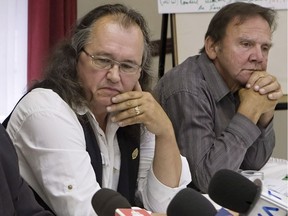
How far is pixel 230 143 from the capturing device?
1.56 meters

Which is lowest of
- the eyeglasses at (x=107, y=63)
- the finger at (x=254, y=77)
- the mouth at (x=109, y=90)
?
the finger at (x=254, y=77)

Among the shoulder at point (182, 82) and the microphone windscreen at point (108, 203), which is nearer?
the microphone windscreen at point (108, 203)

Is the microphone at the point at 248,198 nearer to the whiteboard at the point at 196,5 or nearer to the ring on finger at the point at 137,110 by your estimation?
the ring on finger at the point at 137,110

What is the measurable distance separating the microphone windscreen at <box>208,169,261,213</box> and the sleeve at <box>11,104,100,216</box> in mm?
489

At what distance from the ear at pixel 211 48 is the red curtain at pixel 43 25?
0.99 metres

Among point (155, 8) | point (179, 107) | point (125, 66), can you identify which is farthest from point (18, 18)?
point (125, 66)

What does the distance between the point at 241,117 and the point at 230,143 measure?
0.37 ft

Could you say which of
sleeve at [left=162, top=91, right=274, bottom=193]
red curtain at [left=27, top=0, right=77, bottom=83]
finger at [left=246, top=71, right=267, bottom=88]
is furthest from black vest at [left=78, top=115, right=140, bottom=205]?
red curtain at [left=27, top=0, right=77, bottom=83]

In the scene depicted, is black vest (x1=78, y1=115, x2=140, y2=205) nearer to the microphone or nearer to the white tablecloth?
the white tablecloth

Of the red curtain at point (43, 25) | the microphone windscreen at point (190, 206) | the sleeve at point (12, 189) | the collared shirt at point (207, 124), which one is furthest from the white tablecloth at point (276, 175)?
the red curtain at point (43, 25)

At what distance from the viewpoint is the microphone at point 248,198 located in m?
0.54

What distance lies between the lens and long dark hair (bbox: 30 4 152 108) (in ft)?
4.11

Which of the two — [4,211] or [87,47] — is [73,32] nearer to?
[87,47]

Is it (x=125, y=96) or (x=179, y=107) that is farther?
(x=179, y=107)
